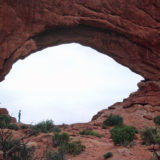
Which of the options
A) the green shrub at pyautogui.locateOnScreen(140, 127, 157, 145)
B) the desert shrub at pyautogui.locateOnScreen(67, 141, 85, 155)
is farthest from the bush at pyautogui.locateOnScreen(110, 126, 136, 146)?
the desert shrub at pyautogui.locateOnScreen(67, 141, 85, 155)

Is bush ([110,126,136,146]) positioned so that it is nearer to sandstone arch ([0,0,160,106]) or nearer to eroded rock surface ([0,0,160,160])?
eroded rock surface ([0,0,160,160])

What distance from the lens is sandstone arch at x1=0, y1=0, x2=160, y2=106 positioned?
1731cm

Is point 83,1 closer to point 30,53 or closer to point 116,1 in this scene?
point 116,1

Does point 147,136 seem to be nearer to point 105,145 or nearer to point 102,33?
point 105,145

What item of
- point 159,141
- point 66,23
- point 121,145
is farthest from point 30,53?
point 159,141

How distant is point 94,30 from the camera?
65.1ft

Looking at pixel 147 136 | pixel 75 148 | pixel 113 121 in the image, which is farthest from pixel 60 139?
pixel 113 121

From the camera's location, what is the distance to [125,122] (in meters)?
17.5

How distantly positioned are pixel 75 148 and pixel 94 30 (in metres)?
11.5

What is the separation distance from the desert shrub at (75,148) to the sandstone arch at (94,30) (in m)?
8.72

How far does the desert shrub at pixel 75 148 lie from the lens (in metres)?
10.0

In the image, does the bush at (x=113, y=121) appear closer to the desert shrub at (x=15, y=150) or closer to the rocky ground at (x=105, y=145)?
the rocky ground at (x=105, y=145)

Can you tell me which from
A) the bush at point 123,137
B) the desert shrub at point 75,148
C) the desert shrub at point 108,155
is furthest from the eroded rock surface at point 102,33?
the desert shrub at point 108,155

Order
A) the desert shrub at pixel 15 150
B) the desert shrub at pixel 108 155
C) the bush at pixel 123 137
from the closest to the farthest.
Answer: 1. the desert shrub at pixel 15 150
2. the desert shrub at pixel 108 155
3. the bush at pixel 123 137
